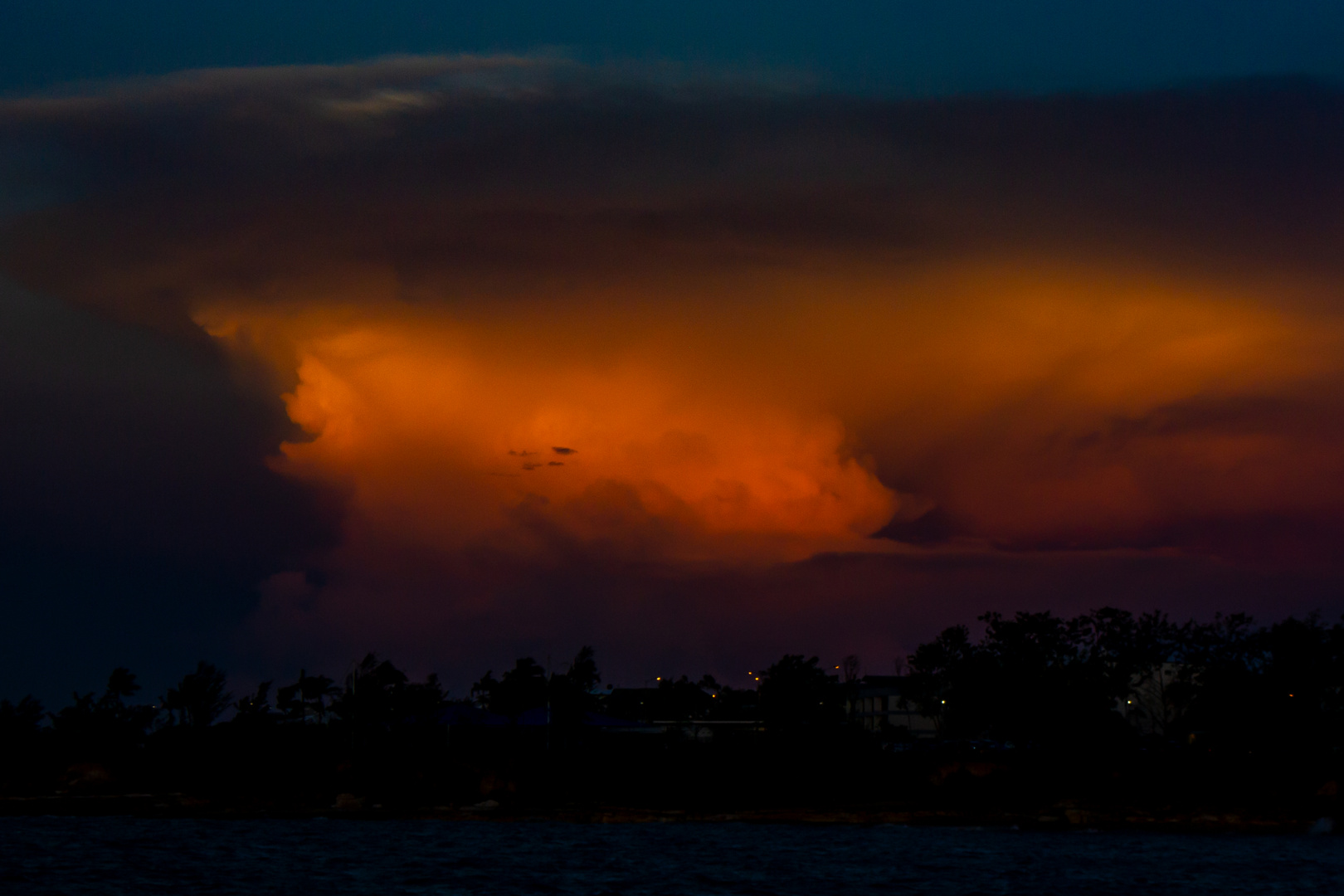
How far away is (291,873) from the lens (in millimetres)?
76188

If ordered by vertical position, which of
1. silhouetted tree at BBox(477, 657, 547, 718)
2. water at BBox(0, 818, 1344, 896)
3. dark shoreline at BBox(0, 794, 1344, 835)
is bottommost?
water at BBox(0, 818, 1344, 896)

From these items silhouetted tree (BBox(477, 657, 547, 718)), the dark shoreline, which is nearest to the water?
the dark shoreline

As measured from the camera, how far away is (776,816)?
425 ft

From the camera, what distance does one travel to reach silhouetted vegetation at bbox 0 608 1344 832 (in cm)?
13738

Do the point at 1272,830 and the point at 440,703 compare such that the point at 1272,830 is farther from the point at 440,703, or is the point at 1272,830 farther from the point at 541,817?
the point at 440,703

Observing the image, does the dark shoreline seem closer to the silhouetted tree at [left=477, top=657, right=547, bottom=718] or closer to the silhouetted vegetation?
the silhouetted vegetation

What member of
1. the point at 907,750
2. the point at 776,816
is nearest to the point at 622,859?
the point at 776,816

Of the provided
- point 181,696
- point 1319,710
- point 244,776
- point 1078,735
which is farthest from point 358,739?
point 1319,710

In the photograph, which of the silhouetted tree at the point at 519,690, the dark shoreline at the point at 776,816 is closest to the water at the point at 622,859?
the dark shoreline at the point at 776,816

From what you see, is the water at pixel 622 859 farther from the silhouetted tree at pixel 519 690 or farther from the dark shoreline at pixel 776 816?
the silhouetted tree at pixel 519 690

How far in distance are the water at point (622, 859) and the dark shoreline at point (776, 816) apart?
624 centimetres

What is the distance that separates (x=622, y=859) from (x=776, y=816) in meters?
45.0

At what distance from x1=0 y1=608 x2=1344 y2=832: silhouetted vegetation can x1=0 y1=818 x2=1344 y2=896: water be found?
19364 mm

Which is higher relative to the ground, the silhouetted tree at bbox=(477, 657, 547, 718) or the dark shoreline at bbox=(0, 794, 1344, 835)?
the silhouetted tree at bbox=(477, 657, 547, 718)
